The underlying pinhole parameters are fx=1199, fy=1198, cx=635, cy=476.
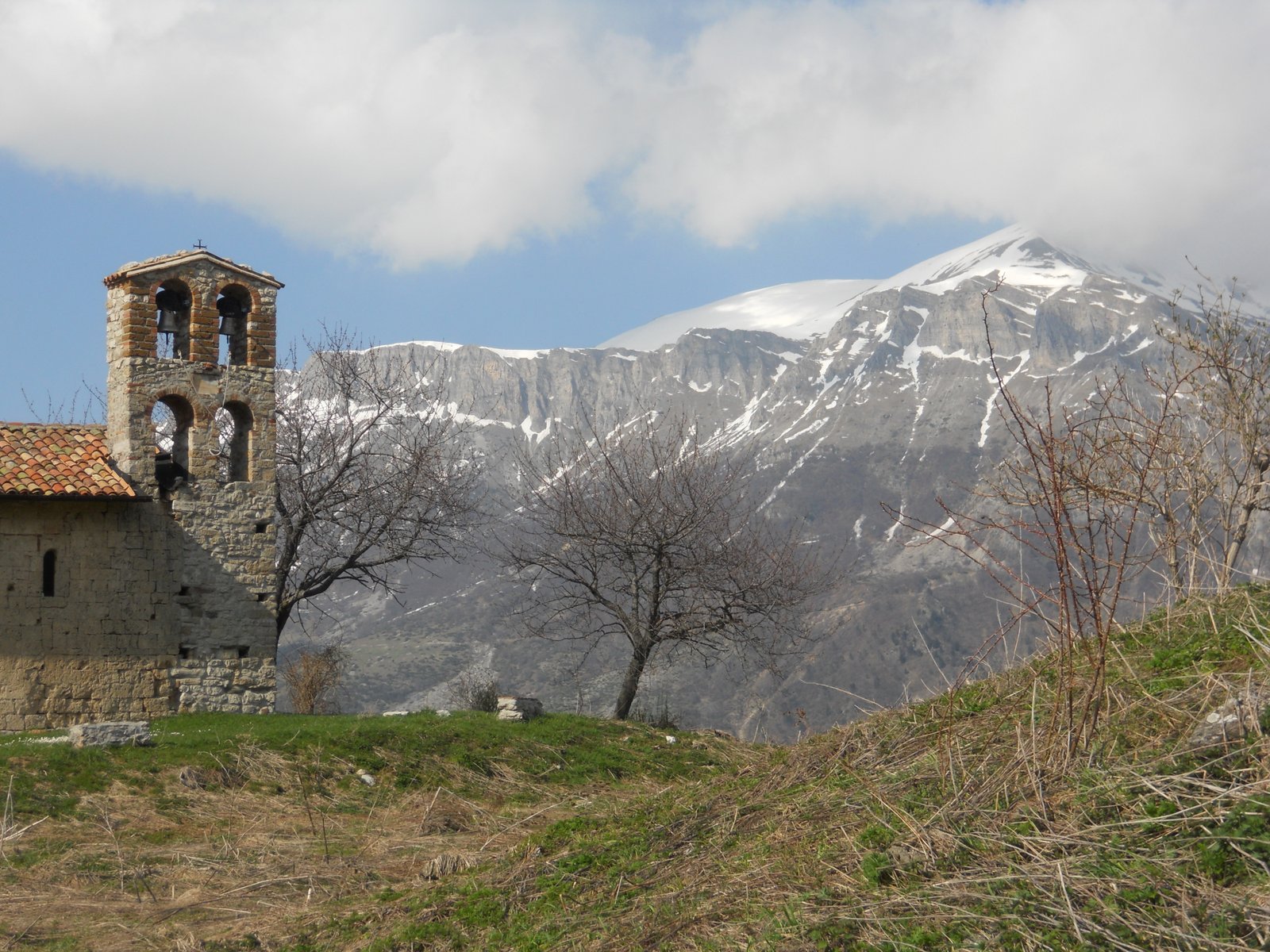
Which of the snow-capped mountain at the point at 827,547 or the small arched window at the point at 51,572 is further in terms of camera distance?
the snow-capped mountain at the point at 827,547

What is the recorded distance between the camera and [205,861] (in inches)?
423

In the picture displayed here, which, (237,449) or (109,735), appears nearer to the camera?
(109,735)

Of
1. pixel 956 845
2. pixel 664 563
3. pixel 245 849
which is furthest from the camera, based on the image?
pixel 664 563

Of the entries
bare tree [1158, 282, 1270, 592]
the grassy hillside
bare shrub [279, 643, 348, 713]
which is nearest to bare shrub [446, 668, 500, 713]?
bare shrub [279, 643, 348, 713]

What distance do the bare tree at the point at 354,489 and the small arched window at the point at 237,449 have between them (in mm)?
3542

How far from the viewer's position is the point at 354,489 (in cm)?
2708

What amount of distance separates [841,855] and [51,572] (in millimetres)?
17030

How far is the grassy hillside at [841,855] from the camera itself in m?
5.12

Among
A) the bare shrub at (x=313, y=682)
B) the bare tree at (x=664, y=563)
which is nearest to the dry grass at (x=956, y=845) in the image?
the bare tree at (x=664, y=563)

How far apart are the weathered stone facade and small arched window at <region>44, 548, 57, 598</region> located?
0.03 meters

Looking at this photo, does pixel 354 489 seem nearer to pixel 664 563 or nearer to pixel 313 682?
pixel 313 682

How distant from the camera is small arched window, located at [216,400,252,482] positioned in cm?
2173

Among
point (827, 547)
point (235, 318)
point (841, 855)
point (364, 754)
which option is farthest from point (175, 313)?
point (827, 547)

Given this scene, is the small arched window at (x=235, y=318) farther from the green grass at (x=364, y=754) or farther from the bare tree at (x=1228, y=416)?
the bare tree at (x=1228, y=416)
